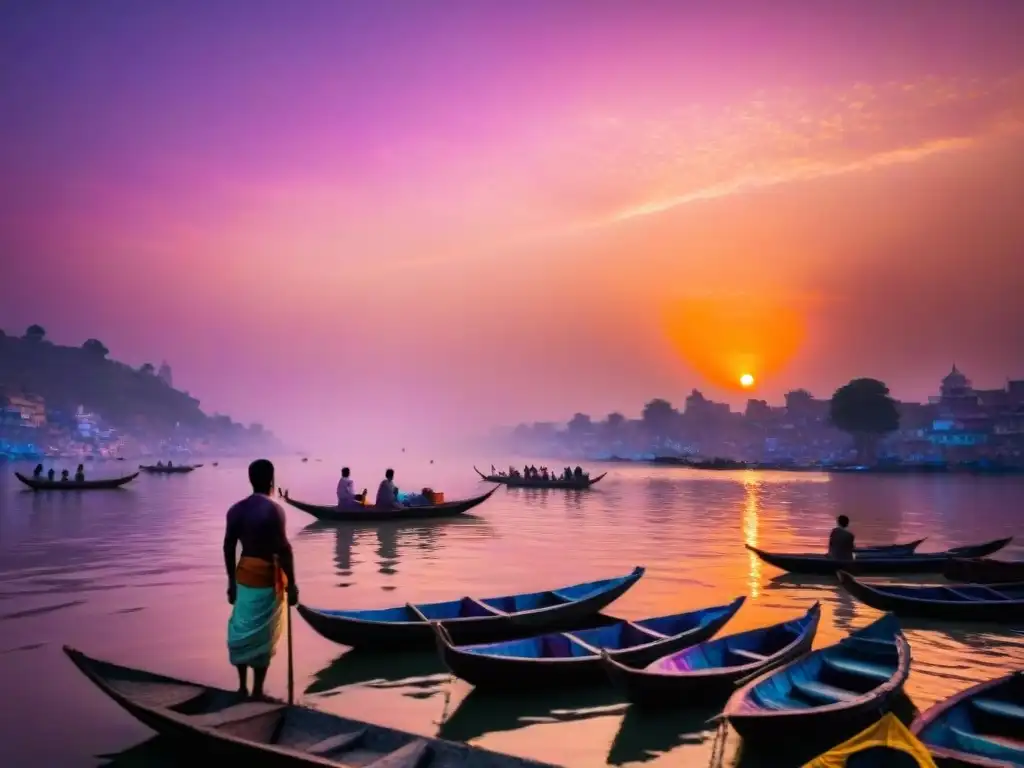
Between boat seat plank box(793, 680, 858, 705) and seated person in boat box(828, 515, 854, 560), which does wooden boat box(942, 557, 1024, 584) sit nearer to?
seated person in boat box(828, 515, 854, 560)

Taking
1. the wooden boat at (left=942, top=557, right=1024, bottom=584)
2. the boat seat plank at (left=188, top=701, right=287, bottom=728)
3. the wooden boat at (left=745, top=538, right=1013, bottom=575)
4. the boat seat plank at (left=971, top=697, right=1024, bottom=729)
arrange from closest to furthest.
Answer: the boat seat plank at (left=188, top=701, right=287, bottom=728)
the boat seat plank at (left=971, top=697, right=1024, bottom=729)
the wooden boat at (left=942, top=557, right=1024, bottom=584)
the wooden boat at (left=745, top=538, right=1013, bottom=575)

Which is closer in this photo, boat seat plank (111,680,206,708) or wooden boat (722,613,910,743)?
wooden boat (722,613,910,743)

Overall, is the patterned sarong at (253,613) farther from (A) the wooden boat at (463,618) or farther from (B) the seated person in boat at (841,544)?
(B) the seated person in boat at (841,544)

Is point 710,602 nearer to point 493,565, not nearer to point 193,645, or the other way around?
point 493,565

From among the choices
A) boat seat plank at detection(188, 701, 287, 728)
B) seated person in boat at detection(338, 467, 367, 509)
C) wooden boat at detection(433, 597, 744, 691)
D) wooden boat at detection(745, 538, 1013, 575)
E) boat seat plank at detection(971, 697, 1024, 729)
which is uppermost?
seated person in boat at detection(338, 467, 367, 509)

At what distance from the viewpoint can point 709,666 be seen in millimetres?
9617

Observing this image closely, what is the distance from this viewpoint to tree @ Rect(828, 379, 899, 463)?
121062mm

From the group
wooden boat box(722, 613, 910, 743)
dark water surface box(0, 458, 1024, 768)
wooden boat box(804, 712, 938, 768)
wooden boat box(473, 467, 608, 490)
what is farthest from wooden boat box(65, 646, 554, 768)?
wooden boat box(473, 467, 608, 490)

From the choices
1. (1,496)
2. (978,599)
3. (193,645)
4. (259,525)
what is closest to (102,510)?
(1,496)

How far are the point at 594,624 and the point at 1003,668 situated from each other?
6.26 metres

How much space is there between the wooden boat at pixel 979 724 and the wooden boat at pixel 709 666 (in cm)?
208

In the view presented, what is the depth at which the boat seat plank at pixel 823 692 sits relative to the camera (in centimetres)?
809

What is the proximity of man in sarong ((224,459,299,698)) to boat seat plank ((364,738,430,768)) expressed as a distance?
2.11 meters

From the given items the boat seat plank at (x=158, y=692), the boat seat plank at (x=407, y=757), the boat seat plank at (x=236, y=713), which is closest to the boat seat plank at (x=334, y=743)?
the boat seat plank at (x=407, y=757)
